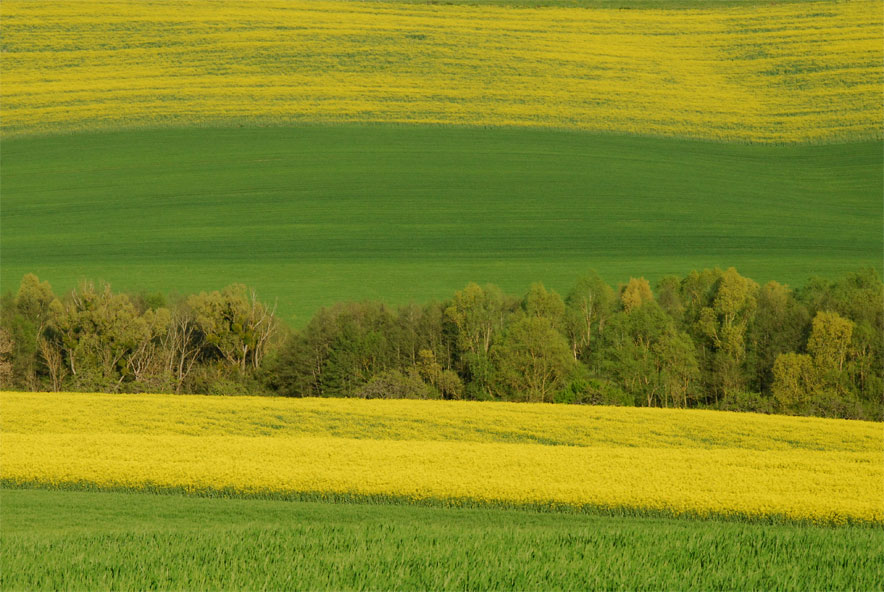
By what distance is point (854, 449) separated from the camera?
1523 cm

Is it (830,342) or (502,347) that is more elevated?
(830,342)

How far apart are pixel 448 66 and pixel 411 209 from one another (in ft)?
50.7

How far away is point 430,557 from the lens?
792 cm

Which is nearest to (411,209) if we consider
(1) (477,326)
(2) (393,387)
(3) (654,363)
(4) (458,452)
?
(1) (477,326)

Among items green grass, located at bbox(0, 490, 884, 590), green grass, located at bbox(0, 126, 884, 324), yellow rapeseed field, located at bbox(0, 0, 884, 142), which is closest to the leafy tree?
green grass, located at bbox(0, 126, 884, 324)

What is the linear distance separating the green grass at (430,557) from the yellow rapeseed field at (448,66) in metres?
32.2

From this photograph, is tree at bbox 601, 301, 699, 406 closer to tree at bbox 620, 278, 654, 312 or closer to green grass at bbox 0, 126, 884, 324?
tree at bbox 620, 278, 654, 312

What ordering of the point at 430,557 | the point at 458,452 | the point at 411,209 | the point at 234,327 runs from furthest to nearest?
the point at 411,209 < the point at 234,327 < the point at 458,452 < the point at 430,557

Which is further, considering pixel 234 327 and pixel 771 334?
pixel 234 327

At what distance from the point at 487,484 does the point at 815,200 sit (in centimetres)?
2631

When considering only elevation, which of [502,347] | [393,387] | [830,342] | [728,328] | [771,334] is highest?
[728,328]

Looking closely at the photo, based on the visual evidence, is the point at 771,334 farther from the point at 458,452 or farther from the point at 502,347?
the point at 458,452

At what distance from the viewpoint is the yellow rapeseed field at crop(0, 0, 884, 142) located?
40.9 meters

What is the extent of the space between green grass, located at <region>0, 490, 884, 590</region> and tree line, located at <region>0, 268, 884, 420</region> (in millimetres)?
10024
